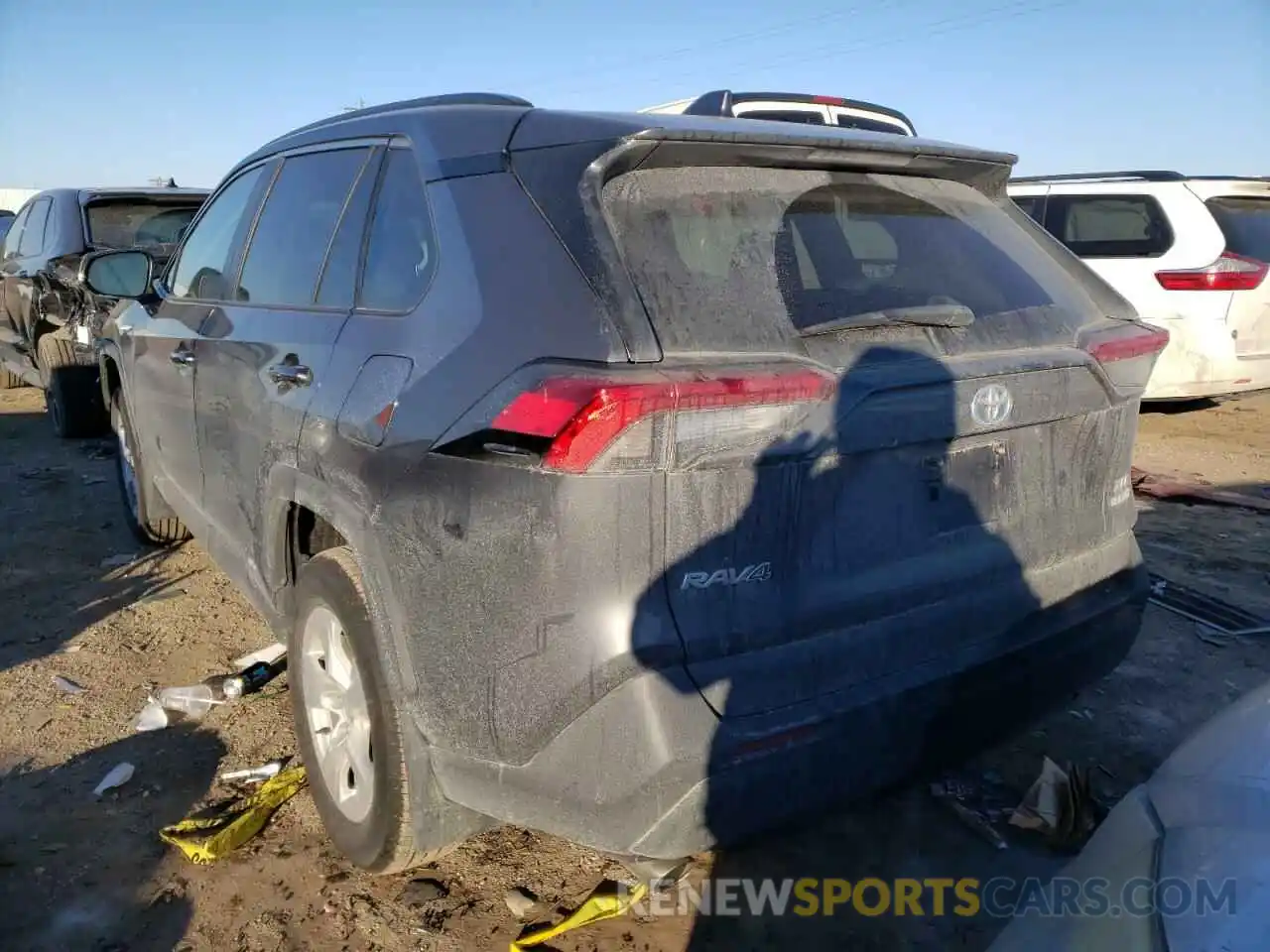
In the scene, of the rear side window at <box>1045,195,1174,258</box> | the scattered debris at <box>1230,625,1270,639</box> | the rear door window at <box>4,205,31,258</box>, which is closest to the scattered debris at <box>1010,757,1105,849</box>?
the scattered debris at <box>1230,625,1270,639</box>

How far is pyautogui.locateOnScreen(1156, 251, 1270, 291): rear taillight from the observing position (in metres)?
7.13

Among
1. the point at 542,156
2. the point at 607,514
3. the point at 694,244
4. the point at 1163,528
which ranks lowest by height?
the point at 1163,528

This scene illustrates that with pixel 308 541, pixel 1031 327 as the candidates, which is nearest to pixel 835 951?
pixel 1031 327

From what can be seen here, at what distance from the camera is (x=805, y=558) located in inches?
77.4

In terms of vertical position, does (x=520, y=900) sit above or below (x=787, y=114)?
below

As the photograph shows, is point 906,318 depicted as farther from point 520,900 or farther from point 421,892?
point 421,892

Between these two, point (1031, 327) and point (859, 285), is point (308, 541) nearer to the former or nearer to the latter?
point (859, 285)

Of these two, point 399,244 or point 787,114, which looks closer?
point 399,244

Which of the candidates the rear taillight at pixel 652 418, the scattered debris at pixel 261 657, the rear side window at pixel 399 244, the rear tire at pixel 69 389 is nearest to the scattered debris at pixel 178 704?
the scattered debris at pixel 261 657

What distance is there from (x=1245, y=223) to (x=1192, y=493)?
115 inches

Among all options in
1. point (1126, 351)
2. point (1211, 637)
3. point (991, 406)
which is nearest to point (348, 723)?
point (991, 406)

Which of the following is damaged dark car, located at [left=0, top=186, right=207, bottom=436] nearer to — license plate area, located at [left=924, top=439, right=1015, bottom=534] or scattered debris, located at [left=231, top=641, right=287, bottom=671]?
scattered debris, located at [left=231, top=641, right=287, bottom=671]

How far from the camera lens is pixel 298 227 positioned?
311 cm

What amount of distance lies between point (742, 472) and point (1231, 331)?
6.86 metres
